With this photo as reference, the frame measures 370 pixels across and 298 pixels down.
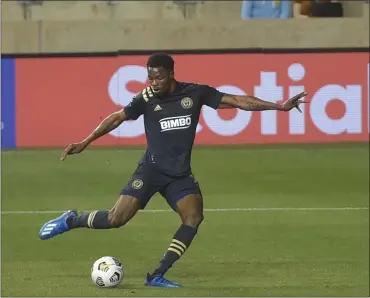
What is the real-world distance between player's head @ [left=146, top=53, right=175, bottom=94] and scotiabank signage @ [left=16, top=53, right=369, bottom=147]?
360 inches

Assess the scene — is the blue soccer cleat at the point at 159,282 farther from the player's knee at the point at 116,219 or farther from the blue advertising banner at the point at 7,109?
the blue advertising banner at the point at 7,109

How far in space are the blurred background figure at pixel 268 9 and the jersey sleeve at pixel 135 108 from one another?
12058mm

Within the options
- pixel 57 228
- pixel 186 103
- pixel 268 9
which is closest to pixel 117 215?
pixel 57 228

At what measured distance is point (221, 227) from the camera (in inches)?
527

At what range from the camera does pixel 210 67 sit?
1952 centimetres

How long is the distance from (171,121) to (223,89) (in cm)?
931

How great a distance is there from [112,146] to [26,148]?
4.79 ft

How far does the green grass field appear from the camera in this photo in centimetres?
1024

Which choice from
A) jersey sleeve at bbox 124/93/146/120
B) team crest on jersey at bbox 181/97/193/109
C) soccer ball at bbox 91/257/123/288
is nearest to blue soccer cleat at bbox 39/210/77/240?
soccer ball at bbox 91/257/123/288

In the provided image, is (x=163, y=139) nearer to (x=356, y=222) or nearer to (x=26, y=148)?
(x=356, y=222)

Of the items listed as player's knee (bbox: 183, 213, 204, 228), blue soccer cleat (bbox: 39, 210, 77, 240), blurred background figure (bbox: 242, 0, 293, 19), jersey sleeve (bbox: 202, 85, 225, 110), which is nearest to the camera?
player's knee (bbox: 183, 213, 204, 228)

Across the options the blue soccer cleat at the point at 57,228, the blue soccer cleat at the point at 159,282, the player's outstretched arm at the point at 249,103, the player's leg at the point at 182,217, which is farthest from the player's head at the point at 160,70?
the blue soccer cleat at the point at 159,282

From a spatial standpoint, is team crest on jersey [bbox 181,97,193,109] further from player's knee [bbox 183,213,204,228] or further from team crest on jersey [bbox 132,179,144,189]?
player's knee [bbox 183,213,204,228]

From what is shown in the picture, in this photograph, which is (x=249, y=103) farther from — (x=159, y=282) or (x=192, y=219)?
(x=159, y=282)
